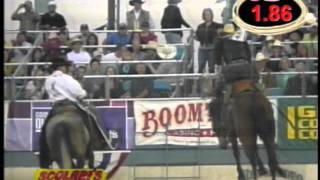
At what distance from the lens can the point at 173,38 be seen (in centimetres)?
519

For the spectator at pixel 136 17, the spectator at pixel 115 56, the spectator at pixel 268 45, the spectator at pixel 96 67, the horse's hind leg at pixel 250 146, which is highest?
A: the spectator at pixel 136 17

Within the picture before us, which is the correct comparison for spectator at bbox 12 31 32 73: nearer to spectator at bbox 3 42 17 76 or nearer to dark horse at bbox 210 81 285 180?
spectator at bbox 3 42 17 76

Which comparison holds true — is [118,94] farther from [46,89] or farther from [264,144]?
[264,144]

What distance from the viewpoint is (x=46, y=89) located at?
17.2 ft

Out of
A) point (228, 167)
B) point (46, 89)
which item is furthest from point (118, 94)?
point (228, 167)

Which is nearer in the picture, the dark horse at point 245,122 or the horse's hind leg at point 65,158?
the dark horse at point 245,122

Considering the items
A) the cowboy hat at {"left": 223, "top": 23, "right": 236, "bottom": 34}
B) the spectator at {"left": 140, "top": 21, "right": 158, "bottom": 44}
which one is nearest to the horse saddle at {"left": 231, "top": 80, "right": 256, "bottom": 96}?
the cowboy hat at {"left": 223, "top": 23, "right": 236, "bottom": 34}

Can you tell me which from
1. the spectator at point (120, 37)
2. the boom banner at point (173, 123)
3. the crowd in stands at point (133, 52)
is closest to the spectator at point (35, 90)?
the crowd in stands at point (133, 52)

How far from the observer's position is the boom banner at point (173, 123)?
5199 mm

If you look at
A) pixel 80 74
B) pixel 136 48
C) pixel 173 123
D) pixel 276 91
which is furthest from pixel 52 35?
pixel 276 91

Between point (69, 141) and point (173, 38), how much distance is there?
92 cm

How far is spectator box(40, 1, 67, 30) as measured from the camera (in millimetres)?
5242

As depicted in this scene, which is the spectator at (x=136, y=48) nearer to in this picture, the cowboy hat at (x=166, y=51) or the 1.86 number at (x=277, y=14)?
the cowboy hat at (x=166, y=51)

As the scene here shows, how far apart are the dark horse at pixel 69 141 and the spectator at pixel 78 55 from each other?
11.1 inches
